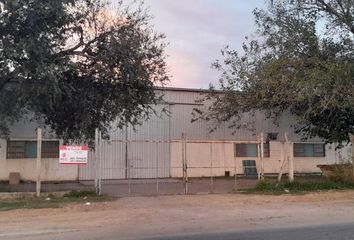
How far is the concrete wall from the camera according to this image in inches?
1346

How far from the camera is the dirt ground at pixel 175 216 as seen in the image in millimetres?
12281

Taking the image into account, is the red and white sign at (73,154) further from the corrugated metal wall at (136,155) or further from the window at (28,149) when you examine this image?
the window at (28,149)

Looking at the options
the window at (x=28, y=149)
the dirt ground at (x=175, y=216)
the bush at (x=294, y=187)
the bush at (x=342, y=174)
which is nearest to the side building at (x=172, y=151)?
the window at (x=28, y=149)

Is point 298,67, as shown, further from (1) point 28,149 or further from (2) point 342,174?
(1) point 28,149

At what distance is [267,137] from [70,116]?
60.6ft

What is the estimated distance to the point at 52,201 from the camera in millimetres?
18125

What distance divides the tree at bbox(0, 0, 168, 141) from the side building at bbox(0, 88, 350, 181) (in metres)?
6.87

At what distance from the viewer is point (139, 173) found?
3247 cm

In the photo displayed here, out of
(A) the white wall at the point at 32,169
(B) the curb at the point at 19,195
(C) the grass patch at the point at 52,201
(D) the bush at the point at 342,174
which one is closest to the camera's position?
(C) the grass patch at the point at 52,201

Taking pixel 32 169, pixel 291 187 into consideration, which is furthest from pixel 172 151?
pixel 291 187

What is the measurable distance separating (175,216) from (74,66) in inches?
338

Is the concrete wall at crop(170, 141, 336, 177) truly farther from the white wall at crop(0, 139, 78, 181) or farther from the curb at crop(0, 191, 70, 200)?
the curb at crop(0, 191, 70, 200)

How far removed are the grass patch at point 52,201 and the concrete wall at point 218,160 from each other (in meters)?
13.8

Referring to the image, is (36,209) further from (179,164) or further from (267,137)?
(267,137)
